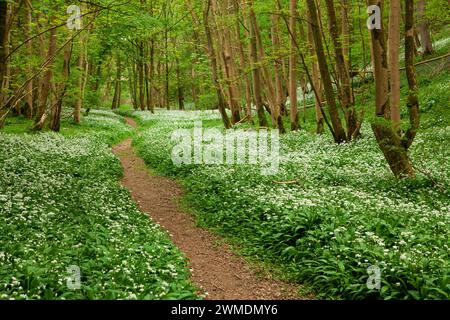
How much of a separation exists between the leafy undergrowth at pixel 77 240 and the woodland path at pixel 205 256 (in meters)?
0.55

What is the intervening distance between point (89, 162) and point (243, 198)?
8130mm

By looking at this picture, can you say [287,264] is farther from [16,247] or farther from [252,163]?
[252,163]

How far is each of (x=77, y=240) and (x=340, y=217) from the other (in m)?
5.76

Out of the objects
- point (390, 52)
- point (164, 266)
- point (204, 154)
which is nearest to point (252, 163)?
point (204, 154)

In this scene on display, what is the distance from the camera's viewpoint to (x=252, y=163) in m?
15.8

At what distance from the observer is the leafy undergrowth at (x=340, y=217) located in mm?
6869

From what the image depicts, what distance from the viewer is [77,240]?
8.41 m

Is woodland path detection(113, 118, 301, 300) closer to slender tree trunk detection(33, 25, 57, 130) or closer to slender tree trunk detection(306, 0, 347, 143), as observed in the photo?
slender tree trunk detection(306, 0, 347, 143)

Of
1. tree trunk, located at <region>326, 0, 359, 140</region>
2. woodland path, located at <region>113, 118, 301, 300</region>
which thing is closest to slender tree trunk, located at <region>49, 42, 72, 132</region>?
woodland path, located at <region>113, 118, 301, 300</region>

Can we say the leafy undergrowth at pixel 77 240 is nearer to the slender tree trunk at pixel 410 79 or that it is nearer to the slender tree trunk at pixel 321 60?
the slender tree trunk at pixel 410 79

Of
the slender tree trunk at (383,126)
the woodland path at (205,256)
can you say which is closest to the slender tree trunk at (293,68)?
the slender tree trunk at (383,126)

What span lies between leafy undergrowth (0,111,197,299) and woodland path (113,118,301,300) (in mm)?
551

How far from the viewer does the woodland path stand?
302 inches

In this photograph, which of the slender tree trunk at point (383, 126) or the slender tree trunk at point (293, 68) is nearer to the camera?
the slender tree trunk at point (383, 126)
